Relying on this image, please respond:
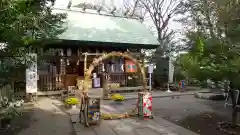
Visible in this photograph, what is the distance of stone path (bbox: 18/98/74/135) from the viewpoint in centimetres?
538

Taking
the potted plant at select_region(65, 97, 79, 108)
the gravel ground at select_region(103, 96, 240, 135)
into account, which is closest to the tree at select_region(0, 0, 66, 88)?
the potted plant at select_region(65, 97, 79, 108)

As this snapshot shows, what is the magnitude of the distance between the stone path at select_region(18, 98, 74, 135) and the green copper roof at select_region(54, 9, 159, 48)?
4680 mm

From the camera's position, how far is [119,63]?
1365 cm

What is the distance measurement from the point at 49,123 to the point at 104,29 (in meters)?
8.21

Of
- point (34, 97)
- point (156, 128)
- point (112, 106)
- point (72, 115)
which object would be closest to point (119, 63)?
point (112, 106)

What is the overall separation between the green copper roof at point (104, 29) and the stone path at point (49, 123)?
4680mm

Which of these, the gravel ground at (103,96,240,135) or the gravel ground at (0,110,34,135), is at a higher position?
the gravel ground at (0,110,34,135)

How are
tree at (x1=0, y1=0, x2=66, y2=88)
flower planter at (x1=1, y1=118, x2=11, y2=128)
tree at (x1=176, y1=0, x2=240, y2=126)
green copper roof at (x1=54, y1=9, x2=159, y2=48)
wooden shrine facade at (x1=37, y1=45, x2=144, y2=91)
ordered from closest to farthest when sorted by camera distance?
1. tree at (x1=0, y1=0, x2=66, y2=88)
2. tree at (x1=176, y1=0, x2=240, y2=126)
3. flower planter at (x1=1, y1=118, x2=11, y2=128)
4. wooden shrine facade at (x1=37, y1=45, x2=144, y2=91)
5. green copper roof at (x1=54, y1=9, x2=159, y2=48)

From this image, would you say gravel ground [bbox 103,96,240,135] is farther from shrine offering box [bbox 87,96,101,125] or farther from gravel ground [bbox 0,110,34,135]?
gravel ground [bbox 0,110,34,135]

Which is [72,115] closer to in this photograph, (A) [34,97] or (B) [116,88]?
(A) [34,97]

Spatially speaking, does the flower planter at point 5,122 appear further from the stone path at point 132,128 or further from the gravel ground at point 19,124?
the stone path at point 132,128

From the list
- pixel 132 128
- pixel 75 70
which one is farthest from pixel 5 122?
pixel 75 70

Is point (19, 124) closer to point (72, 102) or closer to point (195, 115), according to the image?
point (72, 102)

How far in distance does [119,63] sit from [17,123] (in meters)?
8.50
